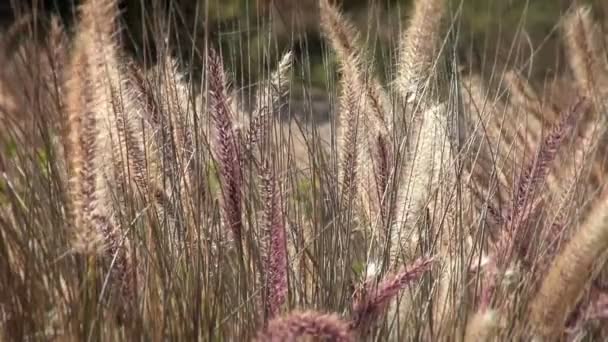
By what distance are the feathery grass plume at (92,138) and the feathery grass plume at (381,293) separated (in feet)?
0.92

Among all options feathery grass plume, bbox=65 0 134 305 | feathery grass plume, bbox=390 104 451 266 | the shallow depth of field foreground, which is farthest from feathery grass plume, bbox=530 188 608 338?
feathery grass plume, bbox=65 0 134 305

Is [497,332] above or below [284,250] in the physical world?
below

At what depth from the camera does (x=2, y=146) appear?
152 centimetres

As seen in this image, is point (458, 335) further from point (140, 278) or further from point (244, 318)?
point (140, 278)

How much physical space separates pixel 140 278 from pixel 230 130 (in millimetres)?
238

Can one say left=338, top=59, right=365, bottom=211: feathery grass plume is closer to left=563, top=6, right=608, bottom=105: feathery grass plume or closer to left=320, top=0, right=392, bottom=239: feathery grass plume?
left=320, top=0, right=392, bottom=239: feathery grass plume

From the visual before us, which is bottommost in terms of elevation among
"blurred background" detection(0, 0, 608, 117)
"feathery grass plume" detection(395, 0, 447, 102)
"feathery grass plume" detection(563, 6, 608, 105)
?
"blurred background" detection(0, 0, 608, 117)

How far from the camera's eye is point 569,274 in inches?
46.8

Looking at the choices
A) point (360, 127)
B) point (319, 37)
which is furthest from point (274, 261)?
point (319, 37)

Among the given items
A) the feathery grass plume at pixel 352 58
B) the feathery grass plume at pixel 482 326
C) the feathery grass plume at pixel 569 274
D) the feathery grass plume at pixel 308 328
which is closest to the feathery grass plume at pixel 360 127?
the feathery grass plume at pixel 352 58

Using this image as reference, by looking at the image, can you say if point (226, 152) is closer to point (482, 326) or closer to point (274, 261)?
point (274, 261)

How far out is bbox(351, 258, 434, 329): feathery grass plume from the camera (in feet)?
3.52

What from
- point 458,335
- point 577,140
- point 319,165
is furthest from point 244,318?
point 577,140

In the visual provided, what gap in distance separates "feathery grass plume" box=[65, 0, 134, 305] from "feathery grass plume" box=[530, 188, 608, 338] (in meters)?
0.48
